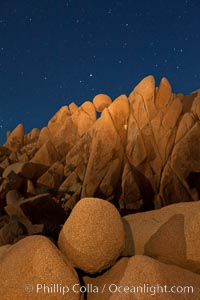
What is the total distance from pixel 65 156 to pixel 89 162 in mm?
5074

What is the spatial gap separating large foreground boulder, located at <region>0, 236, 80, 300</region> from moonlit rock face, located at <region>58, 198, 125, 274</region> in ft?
1.16

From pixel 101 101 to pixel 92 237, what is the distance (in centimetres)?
2383

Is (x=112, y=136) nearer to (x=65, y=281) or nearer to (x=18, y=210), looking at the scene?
(x=18, y=210)

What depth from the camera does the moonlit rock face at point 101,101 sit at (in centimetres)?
2769

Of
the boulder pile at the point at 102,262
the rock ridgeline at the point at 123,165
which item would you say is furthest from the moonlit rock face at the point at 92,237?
the rock ridgeline at the point at 123,165

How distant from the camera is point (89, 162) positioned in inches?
795

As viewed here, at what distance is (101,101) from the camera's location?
27.8 metres

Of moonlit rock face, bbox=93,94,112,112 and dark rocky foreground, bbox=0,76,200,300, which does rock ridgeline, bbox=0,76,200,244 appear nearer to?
dark rocky foreground, bbox=0,76,200,300

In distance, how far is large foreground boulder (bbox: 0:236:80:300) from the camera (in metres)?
4.27

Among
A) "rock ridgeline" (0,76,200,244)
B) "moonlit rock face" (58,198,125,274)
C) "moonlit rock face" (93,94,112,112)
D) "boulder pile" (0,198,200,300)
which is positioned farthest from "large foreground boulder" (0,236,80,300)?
"moonlit rock face" (93,94,112,112)

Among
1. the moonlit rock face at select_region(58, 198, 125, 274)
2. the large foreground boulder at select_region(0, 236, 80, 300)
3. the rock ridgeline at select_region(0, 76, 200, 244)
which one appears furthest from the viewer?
the rock ridgeline at select_region(0, 76, 200, 244)

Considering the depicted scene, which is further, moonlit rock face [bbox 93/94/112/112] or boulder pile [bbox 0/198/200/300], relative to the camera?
moonlit rock face [bbox 93/94/112/112]

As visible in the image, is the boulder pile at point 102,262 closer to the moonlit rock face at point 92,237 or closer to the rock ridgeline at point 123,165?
the moonlit rock face at point 92,237

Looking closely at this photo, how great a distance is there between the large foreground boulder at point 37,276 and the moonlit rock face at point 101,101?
23.8m
